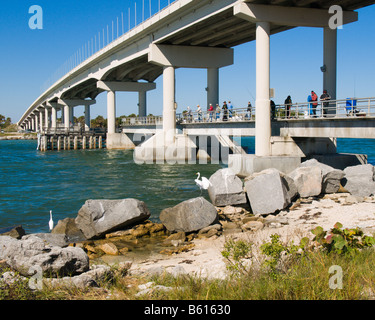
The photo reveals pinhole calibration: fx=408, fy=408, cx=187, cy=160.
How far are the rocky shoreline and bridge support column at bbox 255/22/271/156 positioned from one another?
7.03 m

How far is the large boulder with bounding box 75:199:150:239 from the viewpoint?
14336mm

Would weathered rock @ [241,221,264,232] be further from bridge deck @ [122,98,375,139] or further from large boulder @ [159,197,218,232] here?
bridge deck @ [122,98,375,139]

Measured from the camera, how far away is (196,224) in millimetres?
14289

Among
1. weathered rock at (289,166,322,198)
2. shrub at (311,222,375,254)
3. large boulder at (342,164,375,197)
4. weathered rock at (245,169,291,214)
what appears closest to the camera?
shrub at (311,222,375,254)

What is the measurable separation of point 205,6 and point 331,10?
9.50 m

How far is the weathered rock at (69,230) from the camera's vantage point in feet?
48.1

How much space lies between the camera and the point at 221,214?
16703mm

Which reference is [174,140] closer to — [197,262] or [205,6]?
[205,6]

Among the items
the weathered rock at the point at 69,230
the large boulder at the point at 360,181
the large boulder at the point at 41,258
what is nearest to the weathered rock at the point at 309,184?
the large boulder at the point at 360,181

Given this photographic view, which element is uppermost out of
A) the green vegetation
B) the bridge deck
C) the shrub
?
the bridge deck

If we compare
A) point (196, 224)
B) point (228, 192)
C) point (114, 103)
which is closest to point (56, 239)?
point (196, 224)

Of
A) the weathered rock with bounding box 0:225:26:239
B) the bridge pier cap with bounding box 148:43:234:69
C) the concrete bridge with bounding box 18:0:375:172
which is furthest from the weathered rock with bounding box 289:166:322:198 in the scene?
the bridge pier cap with bounding box 148:43:234:69

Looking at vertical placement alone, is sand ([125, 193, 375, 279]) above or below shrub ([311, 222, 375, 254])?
below
